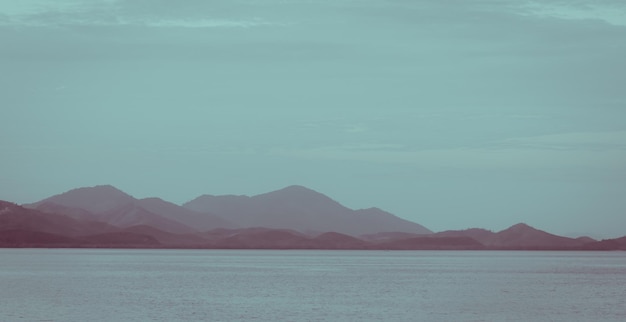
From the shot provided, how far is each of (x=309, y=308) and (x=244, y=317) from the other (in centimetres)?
800

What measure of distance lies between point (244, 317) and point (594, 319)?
1957 centimetres

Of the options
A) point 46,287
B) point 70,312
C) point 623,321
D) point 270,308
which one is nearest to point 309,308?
point 270,308

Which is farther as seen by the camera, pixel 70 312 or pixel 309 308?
pixel 309 308

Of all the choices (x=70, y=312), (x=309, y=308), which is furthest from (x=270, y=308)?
(x=70, y=312)

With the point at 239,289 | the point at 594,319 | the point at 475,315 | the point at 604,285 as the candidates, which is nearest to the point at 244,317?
the point at 475,315

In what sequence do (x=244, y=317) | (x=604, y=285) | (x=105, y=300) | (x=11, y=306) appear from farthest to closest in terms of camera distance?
(x=604, y=285), (x=105, y=300), (x=11, y=306), (x=244, y=317)

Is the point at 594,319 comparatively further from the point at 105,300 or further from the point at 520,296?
the point at 105,300

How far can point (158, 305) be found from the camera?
64.7 meters

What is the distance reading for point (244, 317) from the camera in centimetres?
→ 5622

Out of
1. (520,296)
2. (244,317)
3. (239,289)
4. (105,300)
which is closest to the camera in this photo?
(244,317)

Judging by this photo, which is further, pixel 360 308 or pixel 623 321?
pixel 360 308

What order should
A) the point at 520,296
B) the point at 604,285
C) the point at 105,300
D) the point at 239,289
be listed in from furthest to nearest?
the point at 604,285 < the point at 239,289 < the point at 520,296 < the point at 105,300

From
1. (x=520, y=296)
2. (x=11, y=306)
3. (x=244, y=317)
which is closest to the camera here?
(x=244, y=317)

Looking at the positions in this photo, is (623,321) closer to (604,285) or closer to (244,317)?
(244,317)
